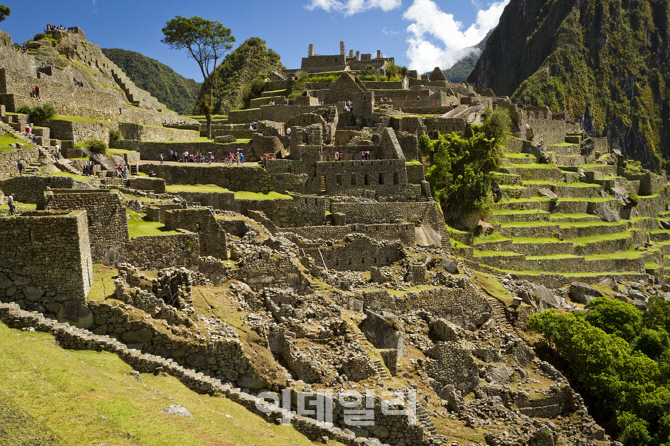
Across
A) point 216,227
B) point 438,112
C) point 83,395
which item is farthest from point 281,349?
point 438,112

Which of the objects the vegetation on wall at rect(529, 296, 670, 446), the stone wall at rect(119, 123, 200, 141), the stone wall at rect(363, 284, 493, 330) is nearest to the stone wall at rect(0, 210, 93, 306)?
the stone wall at rect(363, 284, 493, 330)

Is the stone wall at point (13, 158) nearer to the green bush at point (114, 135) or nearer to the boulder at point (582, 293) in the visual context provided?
the green bush at point (114, 135)

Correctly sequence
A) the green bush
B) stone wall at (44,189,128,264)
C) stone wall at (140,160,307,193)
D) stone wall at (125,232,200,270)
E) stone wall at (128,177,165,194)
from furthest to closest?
the green bush < stone wall at (140,160,307,193) < stone wall at (128,177,165,194) < stone wall at (125,232,200,270) < stone wall at (44,189,128,264)

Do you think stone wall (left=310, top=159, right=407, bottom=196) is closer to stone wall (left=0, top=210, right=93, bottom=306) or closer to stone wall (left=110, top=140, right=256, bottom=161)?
stone wall (left=110, top=140, right=256, bottom=161)

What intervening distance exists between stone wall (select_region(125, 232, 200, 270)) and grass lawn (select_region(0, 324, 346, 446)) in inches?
194

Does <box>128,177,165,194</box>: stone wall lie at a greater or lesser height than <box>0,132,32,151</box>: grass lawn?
lesser

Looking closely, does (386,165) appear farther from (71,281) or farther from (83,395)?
(83,395)

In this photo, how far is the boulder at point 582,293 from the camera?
3428 cm

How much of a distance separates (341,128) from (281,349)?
2268 centimetres

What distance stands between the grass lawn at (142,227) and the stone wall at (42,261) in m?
3.62

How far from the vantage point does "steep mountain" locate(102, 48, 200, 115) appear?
102 metres

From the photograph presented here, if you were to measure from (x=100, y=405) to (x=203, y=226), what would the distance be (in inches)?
418

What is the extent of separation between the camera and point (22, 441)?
26.6 feet

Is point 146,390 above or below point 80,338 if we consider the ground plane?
below
